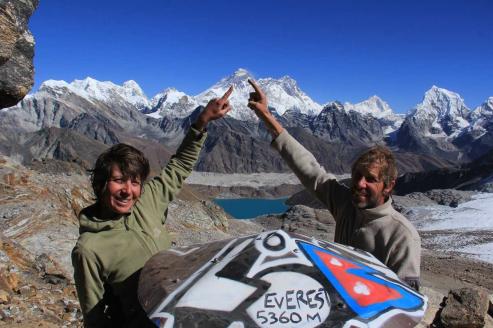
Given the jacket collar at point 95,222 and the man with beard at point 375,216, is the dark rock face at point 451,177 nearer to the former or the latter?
the man with beard at point 375,216

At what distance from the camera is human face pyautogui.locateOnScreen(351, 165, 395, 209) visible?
365 centimetres

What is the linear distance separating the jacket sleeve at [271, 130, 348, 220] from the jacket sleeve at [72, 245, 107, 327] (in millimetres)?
2006

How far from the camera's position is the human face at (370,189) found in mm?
3650

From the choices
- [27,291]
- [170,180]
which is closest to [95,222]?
[170,180]

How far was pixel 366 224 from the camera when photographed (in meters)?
3.71

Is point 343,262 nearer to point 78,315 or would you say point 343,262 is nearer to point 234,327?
point 234,327

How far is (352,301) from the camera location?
2.56 meters

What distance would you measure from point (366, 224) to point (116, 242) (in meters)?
1.86

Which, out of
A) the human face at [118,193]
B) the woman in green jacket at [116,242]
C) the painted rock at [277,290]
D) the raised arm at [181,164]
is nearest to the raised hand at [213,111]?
the raised arm at [181,164]

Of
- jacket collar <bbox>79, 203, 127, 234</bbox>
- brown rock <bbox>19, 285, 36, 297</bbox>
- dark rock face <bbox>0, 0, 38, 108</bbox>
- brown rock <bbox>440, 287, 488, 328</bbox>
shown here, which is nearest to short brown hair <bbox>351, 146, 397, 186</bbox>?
jacket collar <bbox>79, 203, 127, 234</bbox>

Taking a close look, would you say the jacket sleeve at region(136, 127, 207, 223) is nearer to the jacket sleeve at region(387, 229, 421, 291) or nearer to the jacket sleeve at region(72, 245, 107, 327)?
the jacket sleeve at region(72, 245, 107, 327)

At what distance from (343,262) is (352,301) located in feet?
1.09

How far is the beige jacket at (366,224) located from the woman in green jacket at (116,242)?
56.1 inches

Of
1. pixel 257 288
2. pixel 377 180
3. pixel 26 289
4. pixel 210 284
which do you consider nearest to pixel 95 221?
pixel 210 284
